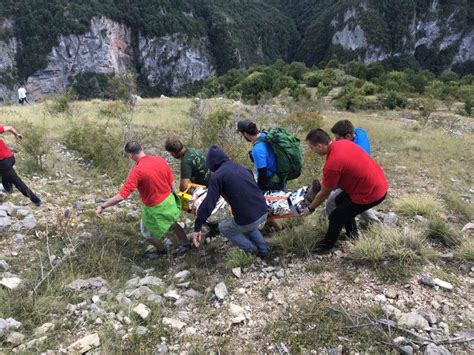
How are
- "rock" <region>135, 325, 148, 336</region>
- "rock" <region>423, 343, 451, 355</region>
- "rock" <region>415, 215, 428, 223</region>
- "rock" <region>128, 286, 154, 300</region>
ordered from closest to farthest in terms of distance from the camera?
"rock" <region>423, 343, 451, 355</region>, "rock" <region>135, 325, 148, 336</region>, "rock" <region>128, 286, 154, 300</region>, "rock" <region>415, 215, 428, 223</region>

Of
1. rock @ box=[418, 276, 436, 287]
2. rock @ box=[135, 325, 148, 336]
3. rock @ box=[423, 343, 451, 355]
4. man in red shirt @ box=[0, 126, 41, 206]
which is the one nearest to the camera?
rock @ box=[423, 343, 451, 355]

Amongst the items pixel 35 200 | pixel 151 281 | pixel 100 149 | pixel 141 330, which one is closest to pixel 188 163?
pixel 151 281

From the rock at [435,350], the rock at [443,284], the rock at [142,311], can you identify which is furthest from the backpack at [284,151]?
the rock at [435,350]

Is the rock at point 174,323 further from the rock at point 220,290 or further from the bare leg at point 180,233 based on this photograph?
the bare leg at point 180,233

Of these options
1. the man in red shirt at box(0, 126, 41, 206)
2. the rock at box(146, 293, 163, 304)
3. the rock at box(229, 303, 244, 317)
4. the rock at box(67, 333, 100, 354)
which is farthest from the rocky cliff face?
the rock at box(229, 303, 244, 317)

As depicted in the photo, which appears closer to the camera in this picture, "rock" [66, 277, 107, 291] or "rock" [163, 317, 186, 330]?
"rock" [163, 317, 186, 330]

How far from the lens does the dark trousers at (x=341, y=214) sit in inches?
135

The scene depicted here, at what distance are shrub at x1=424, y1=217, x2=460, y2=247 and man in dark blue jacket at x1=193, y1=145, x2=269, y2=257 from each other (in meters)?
2.04

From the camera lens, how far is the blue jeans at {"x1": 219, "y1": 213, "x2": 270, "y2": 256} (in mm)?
3592

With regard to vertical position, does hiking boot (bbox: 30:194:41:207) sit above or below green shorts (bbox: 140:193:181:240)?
below

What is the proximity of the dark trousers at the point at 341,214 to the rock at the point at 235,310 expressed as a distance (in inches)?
47.0

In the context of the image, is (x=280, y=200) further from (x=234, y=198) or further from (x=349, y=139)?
(x=349, y=139)

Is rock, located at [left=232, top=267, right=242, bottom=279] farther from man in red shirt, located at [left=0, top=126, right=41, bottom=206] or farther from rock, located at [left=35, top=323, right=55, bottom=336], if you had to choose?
man in red shirt, located at [left=0, top=126, right=41, bottom=206]

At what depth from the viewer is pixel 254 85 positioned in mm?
43781
